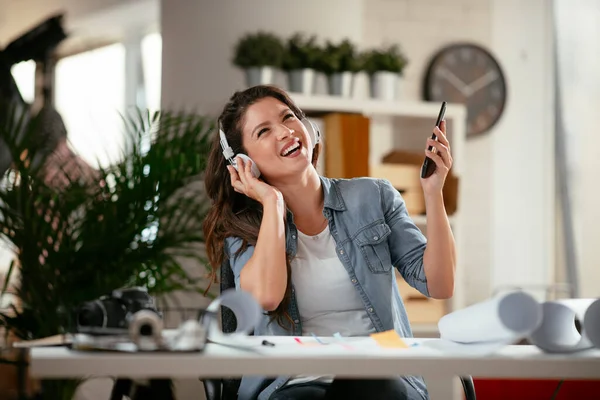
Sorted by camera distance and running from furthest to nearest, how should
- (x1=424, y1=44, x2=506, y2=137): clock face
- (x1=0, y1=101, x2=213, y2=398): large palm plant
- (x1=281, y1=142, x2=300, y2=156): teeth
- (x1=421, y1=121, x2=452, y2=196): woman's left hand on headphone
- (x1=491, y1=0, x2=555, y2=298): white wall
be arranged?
(x1=491, y1=0, x2=555, y2=298): white wall
(x1=424, y1=44, x2=506, y2=137): clock face
(x1=0, y1=101, x2=213, y2=398): large palm plant
(x1=281, y1=142, x2=300, y2=156): teeth
(x1=421, y1=121, x2=452, y2=196): woman's left hand on headphone

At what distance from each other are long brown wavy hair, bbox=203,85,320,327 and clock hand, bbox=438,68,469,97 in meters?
2.40

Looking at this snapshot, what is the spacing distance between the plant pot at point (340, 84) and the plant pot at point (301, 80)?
12 centimetres

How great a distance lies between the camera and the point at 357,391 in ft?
4.93

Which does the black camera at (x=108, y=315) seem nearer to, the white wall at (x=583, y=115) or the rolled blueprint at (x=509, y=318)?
the rolled blueprint at (x=509, y=318)

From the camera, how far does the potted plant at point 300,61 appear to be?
363 centimetres

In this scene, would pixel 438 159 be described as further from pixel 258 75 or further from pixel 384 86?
pixel 384 86

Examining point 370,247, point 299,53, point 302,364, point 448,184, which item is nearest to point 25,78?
point 299,53

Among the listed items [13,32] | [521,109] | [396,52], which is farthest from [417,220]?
[13,32]

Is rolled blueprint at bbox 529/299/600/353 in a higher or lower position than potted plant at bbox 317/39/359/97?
lower

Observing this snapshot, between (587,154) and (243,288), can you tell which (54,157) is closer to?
(243,288)

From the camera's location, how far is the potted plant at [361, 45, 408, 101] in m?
3.86

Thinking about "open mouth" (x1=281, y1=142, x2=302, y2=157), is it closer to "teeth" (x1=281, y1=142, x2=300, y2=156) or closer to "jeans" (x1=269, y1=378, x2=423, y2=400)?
"teeth" (x1=281, y1=142, x2=300, y2=156)

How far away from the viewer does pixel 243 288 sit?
1856mm

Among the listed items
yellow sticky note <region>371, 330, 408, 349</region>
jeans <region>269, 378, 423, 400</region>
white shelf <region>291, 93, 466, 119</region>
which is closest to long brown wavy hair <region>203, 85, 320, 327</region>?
jeans <region>269, 378, 423, 400</region>
